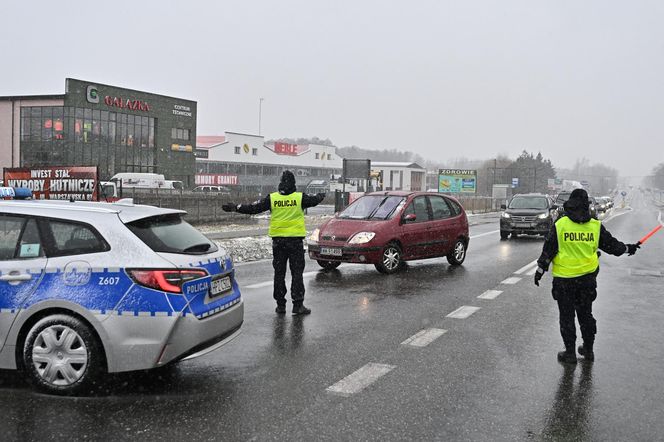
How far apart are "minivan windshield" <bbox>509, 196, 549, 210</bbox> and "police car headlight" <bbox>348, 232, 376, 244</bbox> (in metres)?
13.6

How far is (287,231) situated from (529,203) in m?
17.8

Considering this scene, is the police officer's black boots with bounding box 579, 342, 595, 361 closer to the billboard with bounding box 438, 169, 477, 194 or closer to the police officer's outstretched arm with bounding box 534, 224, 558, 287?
the police officer's outstretched arm with bounding box 534, 224, 558, 287

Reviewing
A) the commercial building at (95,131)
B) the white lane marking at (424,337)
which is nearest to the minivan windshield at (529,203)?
the white lane marking at (424,337)

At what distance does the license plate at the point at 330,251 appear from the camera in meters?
11.8

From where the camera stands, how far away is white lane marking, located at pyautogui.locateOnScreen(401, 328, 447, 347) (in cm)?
679

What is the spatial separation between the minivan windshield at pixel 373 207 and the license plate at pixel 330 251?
3.33 feet

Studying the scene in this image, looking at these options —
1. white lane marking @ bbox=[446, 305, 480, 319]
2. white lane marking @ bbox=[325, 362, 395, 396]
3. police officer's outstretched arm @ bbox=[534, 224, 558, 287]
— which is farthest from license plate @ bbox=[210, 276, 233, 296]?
white lane marking @ bbox=[446, 305, 480, 319]

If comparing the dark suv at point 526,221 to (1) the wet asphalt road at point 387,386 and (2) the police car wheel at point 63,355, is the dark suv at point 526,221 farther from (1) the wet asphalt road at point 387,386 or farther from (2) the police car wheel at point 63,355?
(2) the police car wheel at point 63,355

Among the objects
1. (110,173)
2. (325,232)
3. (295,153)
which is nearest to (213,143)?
(295,153)

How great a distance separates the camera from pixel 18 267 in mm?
4945

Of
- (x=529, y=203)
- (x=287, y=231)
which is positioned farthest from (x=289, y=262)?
(x=529, y=203)

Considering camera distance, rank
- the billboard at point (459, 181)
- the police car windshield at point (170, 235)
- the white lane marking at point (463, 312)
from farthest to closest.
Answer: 1. the billboard at point (459, 181)
2. the white lane marking at point (463, 312)
3. the police car windshield at point (170, 235)

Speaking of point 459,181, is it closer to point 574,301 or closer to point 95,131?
point 95,131

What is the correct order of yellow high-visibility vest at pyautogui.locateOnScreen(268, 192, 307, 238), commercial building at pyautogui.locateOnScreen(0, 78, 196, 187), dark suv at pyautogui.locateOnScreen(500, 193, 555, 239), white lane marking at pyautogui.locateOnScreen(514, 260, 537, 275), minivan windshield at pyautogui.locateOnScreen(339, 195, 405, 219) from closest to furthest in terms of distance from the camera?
yellow high-visibility vest at pyautogui.locateOnScreen(268, 192, 307, 238) → minivan windshield at pyautogui.locateOnScreen(339, 195, 405, 219) → white lane marking at pyautogui.locateOnScreen(514, 260, 537, 275) → dark suv at pyautogui.locateOnScreen(500, 193, 555, 239) → commercial building at pyautogui.locateOnScreen(0, 78, 196, 187)
